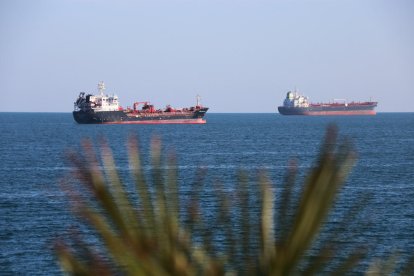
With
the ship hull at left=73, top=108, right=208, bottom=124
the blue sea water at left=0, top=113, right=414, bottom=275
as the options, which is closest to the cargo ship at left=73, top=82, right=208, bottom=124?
the ship hull at left=73, top=108, right=208, bottom=124

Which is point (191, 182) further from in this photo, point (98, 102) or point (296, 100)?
point (296, 100)

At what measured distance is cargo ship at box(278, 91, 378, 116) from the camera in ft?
599

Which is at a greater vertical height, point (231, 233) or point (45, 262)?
point (231, 233)

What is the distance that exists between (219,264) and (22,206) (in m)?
30.6

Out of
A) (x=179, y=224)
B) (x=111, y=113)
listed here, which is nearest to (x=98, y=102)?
(x=111, y=113)

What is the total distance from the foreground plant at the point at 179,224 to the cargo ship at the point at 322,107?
18109 cm

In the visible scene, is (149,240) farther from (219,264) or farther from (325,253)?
(325,253)

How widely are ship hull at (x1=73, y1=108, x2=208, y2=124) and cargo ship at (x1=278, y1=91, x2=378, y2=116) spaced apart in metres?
55.5

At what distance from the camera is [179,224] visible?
2.81m

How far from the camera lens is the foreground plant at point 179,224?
2.62m

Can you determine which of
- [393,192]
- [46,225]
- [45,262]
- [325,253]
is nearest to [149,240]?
[325,253]

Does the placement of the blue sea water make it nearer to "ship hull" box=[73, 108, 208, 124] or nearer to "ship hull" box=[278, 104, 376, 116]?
"ship hull" box=[73, 108, 208, 124]

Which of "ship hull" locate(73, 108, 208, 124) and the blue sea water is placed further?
"ship hull" locate(73, 108, 208, 124)

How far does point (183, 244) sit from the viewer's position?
2.83m
